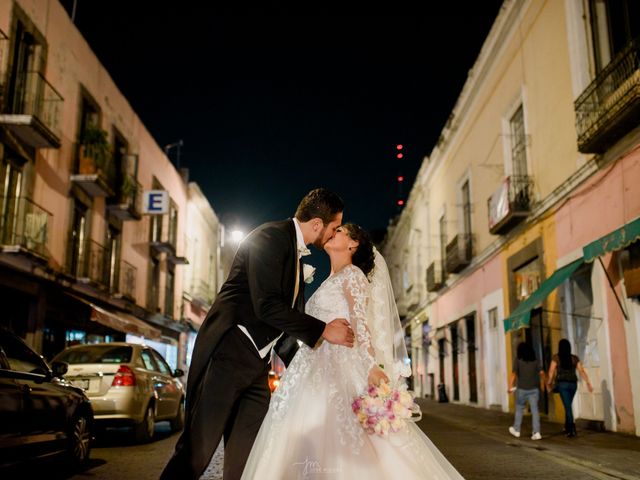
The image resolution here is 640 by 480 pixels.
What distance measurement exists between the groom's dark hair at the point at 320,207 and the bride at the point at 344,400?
2.33 feet

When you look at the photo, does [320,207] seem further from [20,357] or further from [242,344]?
[20,357]

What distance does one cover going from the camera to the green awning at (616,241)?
9578 mm

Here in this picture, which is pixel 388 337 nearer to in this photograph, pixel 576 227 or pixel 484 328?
pixel 576 227

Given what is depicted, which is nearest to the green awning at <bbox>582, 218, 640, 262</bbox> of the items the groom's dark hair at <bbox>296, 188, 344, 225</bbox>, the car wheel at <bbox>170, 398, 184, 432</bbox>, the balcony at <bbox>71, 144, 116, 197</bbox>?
the groom's dark hair at <bbox>296, 188, 344, 225</bbox>

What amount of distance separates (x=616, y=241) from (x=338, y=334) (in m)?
7.78

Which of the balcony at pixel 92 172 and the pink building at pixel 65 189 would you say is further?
the balcony at pixel 92 172

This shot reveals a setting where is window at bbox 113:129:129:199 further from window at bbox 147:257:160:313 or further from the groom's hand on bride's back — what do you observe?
the groom's hand on bride's back

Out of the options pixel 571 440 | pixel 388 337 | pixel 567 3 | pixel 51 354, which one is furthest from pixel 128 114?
pixel 388 337

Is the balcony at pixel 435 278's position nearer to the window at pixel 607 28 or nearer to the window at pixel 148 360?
the window at pixel 607 28

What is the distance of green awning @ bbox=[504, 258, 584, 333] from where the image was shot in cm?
1231

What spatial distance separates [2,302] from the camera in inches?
589

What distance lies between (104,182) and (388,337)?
1561 cm

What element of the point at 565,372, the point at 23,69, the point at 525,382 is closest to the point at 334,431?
the point at 525,382

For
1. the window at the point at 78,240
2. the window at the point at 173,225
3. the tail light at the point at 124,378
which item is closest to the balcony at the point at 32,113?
the window at the point at 78,240
